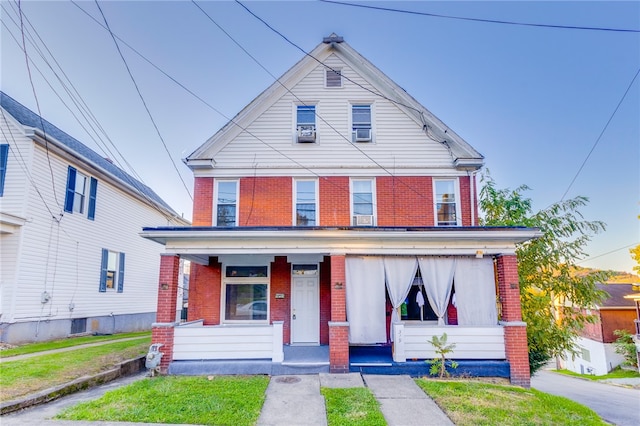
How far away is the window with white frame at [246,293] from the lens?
11.6m

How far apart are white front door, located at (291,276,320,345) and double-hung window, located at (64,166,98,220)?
31.1 feet

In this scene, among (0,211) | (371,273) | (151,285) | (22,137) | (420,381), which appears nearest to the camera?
(420,381)

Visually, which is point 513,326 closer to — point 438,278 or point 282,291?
point 438,278

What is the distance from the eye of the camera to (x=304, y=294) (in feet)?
38.3

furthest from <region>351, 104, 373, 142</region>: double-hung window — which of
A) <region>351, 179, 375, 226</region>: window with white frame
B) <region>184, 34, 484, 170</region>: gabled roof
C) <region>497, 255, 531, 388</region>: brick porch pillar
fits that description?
<region>497, 255, 531, 388</region>: brick porch pillar

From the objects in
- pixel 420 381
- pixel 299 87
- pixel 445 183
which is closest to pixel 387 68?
pixel 299 87

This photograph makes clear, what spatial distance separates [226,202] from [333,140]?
13.7 ft

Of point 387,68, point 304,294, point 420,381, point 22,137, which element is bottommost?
point 420,381

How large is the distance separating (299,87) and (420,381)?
9.90 m

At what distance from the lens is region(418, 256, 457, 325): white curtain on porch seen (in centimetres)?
942

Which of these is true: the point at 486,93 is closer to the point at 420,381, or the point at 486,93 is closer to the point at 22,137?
the point at 420,381

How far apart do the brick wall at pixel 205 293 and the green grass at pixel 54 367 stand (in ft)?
6.00

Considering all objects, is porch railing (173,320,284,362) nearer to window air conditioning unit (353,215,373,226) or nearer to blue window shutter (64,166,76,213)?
window air conditioning unit (353,215,373,226)

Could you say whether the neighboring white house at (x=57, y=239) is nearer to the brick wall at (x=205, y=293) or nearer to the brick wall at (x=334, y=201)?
the brick wall at (x=205, y=293)
